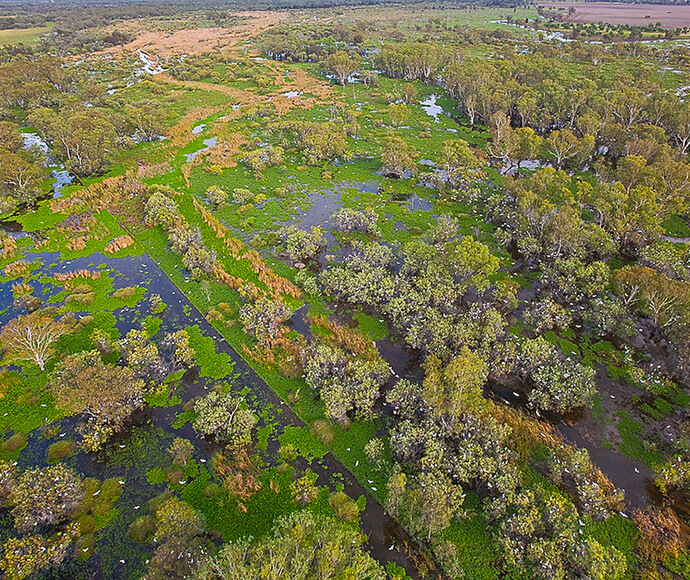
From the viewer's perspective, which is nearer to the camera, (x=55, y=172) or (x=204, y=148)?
(x=55, y=172)

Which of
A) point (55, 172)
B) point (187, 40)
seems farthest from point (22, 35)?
point (55, 172)

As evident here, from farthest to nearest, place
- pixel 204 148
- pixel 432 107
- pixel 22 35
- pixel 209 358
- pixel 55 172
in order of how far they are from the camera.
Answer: pixel 22 35
pixel 432 107
pixel 204 148
pixel 55 172
pixel 209 358

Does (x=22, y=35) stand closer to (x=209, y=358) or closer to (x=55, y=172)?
(x=55, y=172)

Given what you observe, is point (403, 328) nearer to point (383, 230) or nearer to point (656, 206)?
point (383, 230)

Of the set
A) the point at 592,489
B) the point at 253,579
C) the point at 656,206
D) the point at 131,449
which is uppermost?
the point at 656,206

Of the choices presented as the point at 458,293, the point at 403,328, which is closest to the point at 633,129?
the point at 458,293

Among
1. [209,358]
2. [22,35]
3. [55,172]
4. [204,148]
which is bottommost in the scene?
[209,358]

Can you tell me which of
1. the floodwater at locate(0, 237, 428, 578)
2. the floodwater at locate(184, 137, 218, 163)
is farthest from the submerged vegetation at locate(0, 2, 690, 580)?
the floodwater at locate(184, 137, 218, 163)
